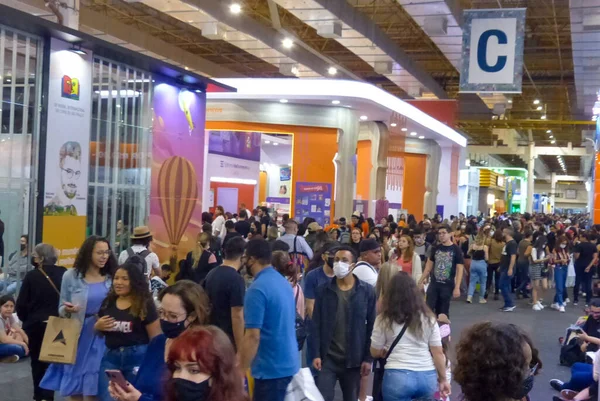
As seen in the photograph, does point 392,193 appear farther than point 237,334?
Yes

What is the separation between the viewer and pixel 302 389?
11.8ft

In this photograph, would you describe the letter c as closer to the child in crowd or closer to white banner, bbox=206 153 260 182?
the child in crowd

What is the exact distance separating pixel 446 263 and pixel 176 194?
4.57 metres

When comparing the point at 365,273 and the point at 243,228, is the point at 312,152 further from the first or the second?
the point at 365,273

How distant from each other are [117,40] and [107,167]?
27.0 feet

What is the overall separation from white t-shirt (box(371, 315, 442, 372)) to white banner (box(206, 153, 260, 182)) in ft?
48.0

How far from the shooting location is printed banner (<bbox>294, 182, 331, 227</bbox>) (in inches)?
643

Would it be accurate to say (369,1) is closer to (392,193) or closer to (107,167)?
(392,193)

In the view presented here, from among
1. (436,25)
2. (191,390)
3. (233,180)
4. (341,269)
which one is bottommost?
(191,390)

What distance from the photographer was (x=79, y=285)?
426cm

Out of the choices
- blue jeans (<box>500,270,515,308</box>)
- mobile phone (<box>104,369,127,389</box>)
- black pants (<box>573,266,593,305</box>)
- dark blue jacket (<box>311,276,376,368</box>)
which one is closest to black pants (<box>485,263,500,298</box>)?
blue jeans (<box>500,270,515,308</box>)

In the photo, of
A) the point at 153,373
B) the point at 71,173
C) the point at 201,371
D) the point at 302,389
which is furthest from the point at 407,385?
the point at 71,173

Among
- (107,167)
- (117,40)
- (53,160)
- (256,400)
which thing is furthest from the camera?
(117,40)

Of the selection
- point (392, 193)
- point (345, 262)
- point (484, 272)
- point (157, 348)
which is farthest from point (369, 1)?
point (157, 348)
